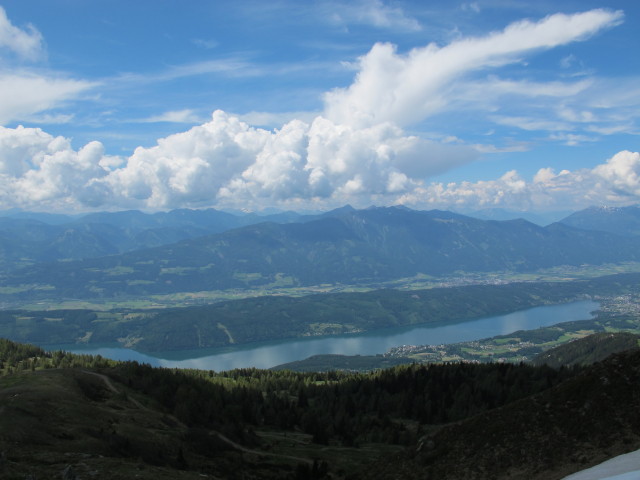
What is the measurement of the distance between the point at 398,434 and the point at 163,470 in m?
56.1

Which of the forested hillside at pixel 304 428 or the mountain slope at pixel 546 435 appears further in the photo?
the forested hillside at pixel 304 428

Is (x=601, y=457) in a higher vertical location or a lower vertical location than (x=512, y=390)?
higher

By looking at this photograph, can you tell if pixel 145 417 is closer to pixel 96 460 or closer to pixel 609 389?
pixel 96 460

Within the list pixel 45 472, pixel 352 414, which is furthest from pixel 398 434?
pixel 45 472

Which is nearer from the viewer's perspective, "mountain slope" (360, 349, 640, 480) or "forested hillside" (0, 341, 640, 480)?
"mountain slope" (360, 349, 640, 480)

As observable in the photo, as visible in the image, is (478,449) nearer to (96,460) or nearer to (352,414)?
(96,460)

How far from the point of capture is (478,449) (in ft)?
124

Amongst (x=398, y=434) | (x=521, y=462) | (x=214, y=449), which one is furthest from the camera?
(x=398, y=434)

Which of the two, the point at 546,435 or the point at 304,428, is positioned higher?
the point at 546,435

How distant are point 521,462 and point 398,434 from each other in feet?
173

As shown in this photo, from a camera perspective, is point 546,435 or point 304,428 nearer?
point 546,435

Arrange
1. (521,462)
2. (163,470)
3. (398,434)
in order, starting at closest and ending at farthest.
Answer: (521,462)
(163,470)
(398,434)

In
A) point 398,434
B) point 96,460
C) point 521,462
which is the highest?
point 96,460

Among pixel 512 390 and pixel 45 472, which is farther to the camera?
pixel 512 390
